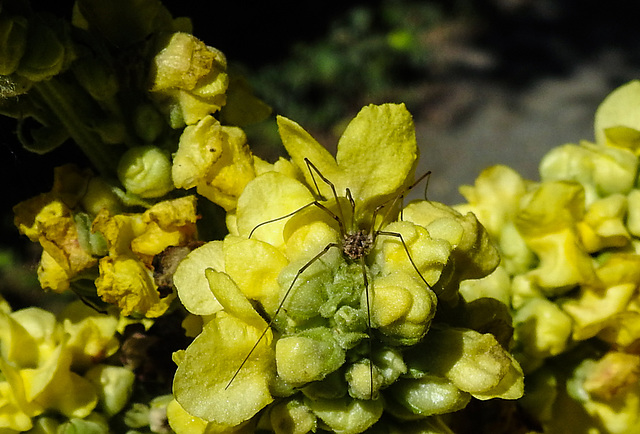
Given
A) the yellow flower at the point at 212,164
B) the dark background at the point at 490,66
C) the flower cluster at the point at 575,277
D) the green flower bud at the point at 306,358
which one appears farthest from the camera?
the dark background at the point at 490,66

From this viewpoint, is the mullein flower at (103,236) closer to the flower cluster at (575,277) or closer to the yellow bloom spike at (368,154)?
the yellow bloom spike at (368,154)

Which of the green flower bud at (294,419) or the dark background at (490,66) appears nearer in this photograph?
the green flower bud at (294,419)

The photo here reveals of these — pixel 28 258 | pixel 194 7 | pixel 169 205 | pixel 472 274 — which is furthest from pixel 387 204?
pixel 194 7

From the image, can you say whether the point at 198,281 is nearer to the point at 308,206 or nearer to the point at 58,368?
the point at 308,206

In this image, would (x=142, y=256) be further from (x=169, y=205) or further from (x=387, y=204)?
(x=387, y=204)

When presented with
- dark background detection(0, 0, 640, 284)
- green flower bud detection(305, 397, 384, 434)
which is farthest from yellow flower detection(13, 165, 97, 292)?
dark background detection(0, 0, 640, 284)

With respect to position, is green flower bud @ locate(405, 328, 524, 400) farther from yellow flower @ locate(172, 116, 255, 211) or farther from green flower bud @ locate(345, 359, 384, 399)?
yellow flower @ locate(172, 116, 255, 211)

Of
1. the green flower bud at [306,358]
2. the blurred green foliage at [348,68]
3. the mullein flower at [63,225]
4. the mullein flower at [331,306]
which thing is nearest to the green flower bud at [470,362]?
the mullein flower at [331,306]
